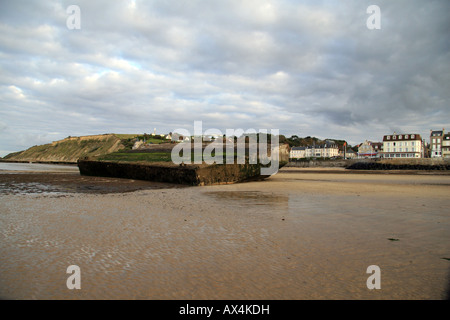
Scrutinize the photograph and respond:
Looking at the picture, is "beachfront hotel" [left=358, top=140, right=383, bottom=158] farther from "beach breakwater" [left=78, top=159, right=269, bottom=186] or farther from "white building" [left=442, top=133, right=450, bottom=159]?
"beach breakwater" [left=78, top=159, right=269, bottom=186]

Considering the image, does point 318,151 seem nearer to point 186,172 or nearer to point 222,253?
point 186,172

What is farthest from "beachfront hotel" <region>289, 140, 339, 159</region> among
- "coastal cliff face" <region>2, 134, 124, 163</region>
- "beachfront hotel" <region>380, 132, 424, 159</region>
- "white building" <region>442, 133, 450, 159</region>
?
"coastal cliff face" <region>2, 134, 124, 163</region>

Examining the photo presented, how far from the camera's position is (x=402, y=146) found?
305ft

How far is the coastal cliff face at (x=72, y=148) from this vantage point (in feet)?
287

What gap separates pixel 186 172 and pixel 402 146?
101084 mm

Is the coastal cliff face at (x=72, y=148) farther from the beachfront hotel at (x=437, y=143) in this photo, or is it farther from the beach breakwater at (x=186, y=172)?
the beachfront hotel at (x=437, y=143)

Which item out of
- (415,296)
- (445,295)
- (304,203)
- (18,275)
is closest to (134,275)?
(18,275)

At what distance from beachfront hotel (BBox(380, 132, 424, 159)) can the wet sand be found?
10196 cm

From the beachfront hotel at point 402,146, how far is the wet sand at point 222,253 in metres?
102

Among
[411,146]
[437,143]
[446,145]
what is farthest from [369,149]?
[446,145]

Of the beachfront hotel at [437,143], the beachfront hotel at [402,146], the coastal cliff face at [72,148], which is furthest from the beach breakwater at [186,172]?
the beachfront hotel at [437,143]

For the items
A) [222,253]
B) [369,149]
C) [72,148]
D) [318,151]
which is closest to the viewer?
[222,253]

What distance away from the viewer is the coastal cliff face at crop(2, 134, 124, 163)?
87.6 meters
